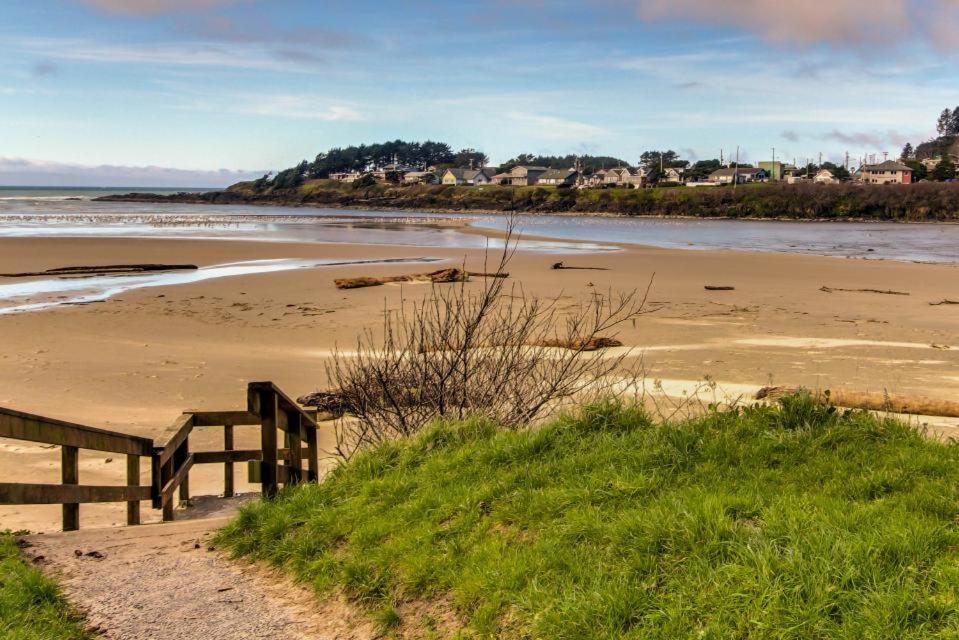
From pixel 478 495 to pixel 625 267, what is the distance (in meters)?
26.6

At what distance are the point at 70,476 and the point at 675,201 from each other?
106 metres

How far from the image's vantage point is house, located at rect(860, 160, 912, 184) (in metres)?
132

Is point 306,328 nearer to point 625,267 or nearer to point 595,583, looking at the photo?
point 595,583

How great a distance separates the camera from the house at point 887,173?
13200 cm

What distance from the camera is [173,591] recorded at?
5.05 meters

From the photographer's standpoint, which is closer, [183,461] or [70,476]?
[70,476]

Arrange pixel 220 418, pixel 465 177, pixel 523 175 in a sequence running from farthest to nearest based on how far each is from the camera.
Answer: pixel 523 175 < pixel 465 177 < pixel 220 418

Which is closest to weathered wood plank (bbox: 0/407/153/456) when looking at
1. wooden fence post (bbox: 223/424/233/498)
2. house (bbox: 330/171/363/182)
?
wooden fence post (bbox: 223/424/233/498)

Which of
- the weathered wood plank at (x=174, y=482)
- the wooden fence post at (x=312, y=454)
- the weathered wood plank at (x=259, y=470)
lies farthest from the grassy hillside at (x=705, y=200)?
the weathered wood plank at (x=259, y=470)

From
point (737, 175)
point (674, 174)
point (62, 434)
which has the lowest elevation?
point (62, 434)

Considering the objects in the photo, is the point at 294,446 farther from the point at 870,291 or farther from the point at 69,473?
the point at 870,291

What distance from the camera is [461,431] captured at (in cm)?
662

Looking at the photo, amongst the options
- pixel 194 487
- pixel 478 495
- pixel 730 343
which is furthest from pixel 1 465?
pixel 730 343

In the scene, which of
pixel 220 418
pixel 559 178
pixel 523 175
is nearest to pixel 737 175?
pixel 559 178
